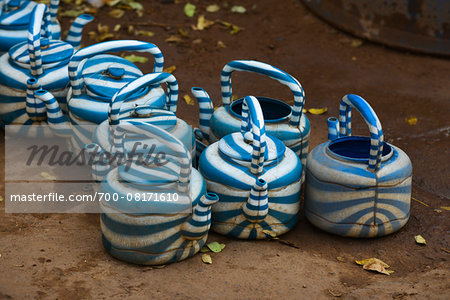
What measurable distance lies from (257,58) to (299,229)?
3.31 meters

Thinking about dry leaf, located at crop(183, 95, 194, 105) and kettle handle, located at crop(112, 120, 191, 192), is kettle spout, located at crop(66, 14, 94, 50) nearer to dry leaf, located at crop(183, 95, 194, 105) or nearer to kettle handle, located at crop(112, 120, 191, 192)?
dry leaf, located at crop(183, 95, 194, 105)

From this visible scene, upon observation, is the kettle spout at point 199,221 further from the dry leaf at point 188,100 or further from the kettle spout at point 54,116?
the dry leaf at point 188,100

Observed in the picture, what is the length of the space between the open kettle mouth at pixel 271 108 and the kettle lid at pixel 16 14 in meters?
2.21

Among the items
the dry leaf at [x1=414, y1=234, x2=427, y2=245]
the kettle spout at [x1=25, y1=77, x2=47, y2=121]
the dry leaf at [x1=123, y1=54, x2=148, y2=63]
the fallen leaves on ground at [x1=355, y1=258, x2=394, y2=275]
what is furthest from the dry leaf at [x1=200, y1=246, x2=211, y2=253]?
the dry leaf at [x1=123, y1=54, x2=148, y2=63]

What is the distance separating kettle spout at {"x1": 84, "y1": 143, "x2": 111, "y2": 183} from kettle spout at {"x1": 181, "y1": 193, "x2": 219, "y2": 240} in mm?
709

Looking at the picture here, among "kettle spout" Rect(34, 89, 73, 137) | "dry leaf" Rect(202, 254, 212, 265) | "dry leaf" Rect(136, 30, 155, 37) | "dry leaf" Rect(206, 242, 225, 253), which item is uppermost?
"kettle spout" Rect(34, 89, 73, 137)

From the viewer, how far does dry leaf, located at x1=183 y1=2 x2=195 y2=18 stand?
26.6ft

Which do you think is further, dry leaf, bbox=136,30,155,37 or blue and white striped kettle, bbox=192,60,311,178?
dry leaf, bbox=136,30,155,37

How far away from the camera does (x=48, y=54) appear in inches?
206

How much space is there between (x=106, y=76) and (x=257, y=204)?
1543 mm

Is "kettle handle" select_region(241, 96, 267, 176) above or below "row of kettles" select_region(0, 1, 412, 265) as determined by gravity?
above

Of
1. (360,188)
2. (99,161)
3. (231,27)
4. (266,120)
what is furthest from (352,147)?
(231,27)

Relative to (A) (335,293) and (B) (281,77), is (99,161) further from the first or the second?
(A) (335,293)

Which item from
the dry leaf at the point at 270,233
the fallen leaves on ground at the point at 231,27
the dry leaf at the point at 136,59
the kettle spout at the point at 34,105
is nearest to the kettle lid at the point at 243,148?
the dry leaf at the point at 270,233
